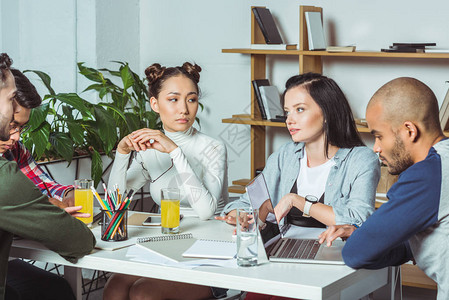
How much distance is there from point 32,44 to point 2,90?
2364mm

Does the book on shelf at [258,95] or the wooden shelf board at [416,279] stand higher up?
the book on shelf at [258,95]

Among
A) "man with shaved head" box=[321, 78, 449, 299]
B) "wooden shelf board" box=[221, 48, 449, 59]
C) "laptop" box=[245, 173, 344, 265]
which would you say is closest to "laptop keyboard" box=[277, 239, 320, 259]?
"laptop" box=[245, 173, 344, 265]

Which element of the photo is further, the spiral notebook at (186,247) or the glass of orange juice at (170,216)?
the glass of orange juice at (170,216)

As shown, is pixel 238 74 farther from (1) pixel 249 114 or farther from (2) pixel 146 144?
(2) pixel 146 144

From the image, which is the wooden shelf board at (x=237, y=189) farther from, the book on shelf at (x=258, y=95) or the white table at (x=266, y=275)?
the white table at (x=266, y=275)

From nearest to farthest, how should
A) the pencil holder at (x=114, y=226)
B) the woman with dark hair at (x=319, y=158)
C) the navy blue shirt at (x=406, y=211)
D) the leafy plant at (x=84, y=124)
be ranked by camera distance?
the navy blue shirt at (x=406, y=211), the pencil holder at (x=114, y=226), the woman with dark hair at (x=319, y=158), the leafy plant at (x=84, y=124)

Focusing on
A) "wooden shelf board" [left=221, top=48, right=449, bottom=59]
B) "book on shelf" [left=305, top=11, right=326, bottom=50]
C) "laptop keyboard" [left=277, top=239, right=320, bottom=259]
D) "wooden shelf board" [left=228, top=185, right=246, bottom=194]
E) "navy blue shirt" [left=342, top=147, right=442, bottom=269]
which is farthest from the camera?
"wooden shelf board" [left=228, top=185, right=246, bottom=194]

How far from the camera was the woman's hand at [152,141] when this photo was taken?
2395 millimetres

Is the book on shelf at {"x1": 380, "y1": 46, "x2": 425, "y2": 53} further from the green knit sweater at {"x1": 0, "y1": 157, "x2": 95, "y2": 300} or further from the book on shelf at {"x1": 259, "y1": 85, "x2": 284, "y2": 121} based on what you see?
the green knit sweater at {"x1": 0, "y1": 157, "x2": 95, "y2": 300}

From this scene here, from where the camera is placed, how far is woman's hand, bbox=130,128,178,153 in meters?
2.39

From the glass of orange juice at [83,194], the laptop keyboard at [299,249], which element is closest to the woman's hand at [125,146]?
the glass of orange juice at [83,194]

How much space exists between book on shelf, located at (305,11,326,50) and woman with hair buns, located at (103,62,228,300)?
125 cm

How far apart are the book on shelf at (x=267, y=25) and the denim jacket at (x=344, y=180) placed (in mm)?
1536

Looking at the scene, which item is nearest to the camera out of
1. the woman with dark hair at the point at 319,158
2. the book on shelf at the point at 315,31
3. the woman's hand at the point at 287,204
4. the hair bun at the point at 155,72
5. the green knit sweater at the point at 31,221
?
the green knit sweater at the point at 31,221
